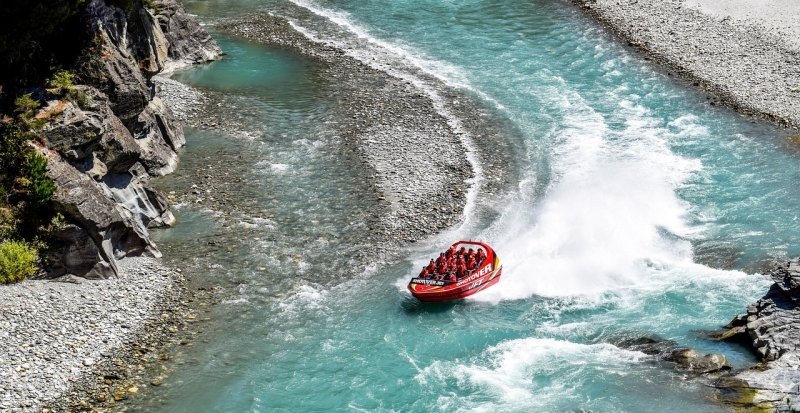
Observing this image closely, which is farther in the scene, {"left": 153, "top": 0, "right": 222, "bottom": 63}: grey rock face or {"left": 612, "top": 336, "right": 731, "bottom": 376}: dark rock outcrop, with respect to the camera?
{"left": 153, "top": 0, "right": 222, "bottom": 63}: grey rock face

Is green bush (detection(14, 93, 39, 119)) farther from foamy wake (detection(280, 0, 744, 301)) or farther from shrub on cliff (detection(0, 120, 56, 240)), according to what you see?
foamy wake (detection(280, 0, 744, 301))

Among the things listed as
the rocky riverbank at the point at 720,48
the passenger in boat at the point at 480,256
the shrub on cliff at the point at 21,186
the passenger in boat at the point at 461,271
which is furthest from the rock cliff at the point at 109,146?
the rocky riverbank at the point at 720,48

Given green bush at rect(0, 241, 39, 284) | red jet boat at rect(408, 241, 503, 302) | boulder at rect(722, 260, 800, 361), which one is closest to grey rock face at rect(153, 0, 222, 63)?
green bush at rect(0, 241, 39, 284)

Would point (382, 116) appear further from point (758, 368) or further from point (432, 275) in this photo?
point (758, 368)

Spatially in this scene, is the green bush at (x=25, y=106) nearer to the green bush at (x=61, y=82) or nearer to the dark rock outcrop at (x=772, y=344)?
the green bush at (x=61, y=82)

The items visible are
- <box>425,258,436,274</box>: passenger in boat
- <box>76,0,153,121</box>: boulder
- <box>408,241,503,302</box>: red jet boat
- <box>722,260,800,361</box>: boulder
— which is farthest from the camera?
<box>76,0,153,121</box>: boulder

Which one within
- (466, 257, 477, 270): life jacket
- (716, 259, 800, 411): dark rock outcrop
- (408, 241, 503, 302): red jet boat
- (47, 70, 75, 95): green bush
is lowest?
(408, 241, 503, 302): red jet boat

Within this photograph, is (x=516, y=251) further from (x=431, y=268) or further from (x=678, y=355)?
(x=678, y=355)
